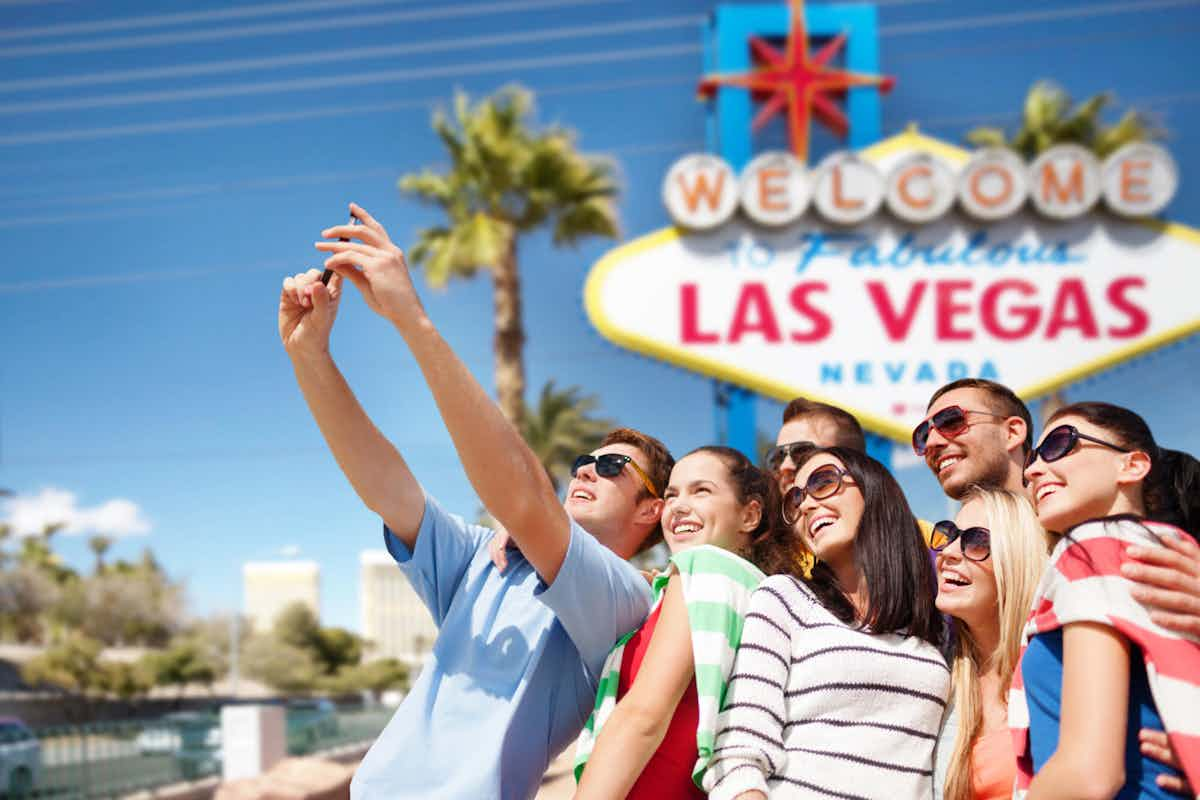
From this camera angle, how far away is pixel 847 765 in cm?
231

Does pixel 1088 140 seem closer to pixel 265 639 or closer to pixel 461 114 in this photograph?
pixel 461 114

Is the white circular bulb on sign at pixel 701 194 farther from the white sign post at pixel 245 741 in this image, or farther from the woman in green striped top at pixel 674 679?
the woman in green striped top at pixel 674 679

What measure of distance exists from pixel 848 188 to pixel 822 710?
13.9m

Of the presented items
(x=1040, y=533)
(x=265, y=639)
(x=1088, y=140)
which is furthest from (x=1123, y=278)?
(x=265, y=639)

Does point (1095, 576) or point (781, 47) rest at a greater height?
point (781, 47)

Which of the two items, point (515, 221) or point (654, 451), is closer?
point (654, 451)

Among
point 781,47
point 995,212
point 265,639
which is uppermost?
point 781,47

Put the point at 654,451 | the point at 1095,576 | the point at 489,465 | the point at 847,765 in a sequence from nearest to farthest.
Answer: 1. the point at 1095,576
2. the point at 489,465
3. the point at 847,765
4. the point at 654,451

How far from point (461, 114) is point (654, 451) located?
1836 centimetres

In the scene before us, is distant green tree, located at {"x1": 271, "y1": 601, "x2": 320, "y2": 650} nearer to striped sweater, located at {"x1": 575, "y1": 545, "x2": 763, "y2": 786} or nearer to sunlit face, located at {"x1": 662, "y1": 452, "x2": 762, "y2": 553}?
sunlit face, located at {"x1": 662, "y1": 452, "x2": 762, "y2": 553}

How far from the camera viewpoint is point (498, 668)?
2.47m

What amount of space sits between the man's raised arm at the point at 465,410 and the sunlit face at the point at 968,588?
0.94 m

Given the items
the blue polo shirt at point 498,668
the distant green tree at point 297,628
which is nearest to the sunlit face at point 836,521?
the blue polo shirt at point 498,668

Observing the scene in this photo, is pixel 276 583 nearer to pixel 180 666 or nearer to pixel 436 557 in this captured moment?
pixel 180 666
